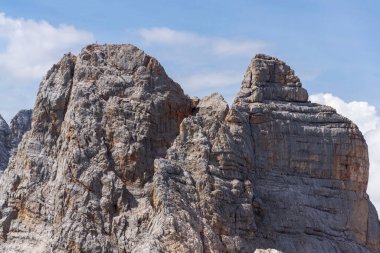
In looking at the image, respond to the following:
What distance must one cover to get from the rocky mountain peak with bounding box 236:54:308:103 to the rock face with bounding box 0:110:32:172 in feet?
121

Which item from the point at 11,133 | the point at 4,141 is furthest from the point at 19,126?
the point at 4,141

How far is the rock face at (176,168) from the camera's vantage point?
6059 centimetres

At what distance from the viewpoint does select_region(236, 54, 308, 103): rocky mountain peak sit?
67625 millimetres

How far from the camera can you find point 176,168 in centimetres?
6156

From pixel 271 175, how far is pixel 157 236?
35.5ft

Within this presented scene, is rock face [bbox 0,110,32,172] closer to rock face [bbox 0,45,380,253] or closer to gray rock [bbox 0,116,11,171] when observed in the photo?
gray rock [bbox 0,116,11,171]

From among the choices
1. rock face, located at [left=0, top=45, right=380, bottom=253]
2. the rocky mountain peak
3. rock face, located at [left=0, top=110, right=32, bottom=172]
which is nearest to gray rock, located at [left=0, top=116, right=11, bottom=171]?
rock face, located at [left=0, top=110, right=32, bottom=172]

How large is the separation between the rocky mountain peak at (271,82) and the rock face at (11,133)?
36.8 metres

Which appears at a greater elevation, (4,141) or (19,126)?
(19,126)

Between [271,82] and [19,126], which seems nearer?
[271,82]

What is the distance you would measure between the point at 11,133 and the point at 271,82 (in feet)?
130

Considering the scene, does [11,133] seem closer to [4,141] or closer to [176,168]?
[4,141]

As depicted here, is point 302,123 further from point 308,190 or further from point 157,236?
point 157,236

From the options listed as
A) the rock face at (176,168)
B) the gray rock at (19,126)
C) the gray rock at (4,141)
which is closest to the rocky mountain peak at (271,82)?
the rock face at (176,168)
